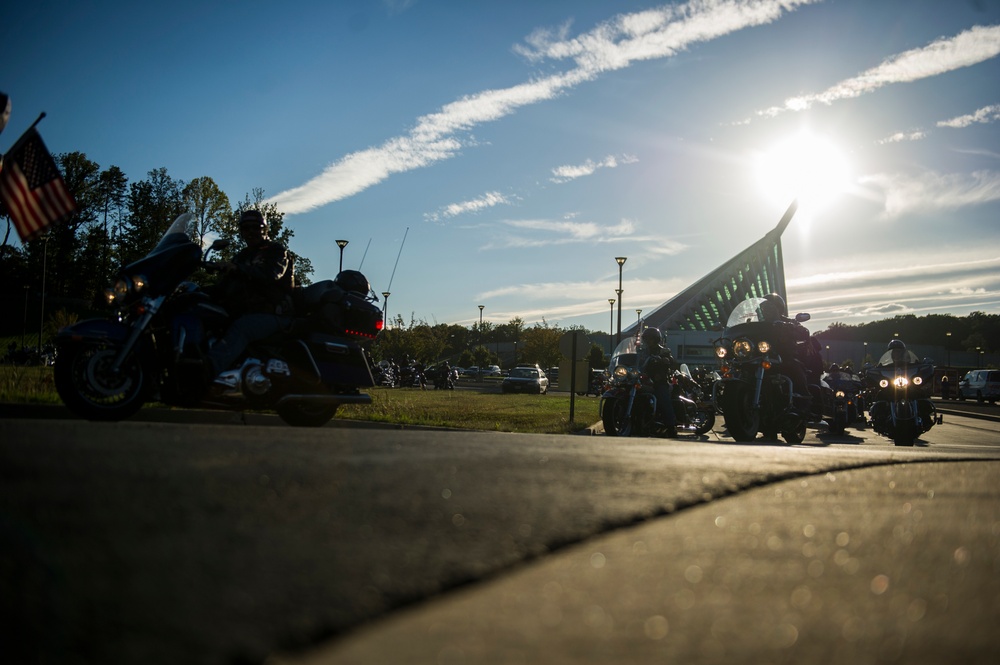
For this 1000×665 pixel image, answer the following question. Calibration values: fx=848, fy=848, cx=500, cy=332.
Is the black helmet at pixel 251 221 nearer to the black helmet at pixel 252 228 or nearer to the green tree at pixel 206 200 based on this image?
the black helmet at pixel 252 228

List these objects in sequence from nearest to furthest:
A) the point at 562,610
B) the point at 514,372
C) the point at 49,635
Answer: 1. the point at 49,635
2. the point at 562,610
3. the point at 514,372

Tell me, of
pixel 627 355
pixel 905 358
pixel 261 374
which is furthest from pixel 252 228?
pixel 905 358

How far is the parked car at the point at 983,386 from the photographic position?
157 ft

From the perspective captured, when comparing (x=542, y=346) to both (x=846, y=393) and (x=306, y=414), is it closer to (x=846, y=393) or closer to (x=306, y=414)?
(x=846, y=393)

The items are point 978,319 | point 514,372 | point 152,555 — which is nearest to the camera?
point 152,555

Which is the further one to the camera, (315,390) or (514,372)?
(514,372)

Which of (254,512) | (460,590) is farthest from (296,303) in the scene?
(460,590)

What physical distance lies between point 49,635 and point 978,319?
634ft

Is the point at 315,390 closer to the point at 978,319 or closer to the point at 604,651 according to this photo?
the point at 604,651

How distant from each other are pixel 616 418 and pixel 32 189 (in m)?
8.03

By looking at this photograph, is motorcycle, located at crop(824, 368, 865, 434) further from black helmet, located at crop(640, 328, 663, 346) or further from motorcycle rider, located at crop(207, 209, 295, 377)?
motorcycle rider, located at crop(207, 209, 295, 377)

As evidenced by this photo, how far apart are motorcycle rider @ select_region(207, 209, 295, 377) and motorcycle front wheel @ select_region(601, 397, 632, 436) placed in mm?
6321

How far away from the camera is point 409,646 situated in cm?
128

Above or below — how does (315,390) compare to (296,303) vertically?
below
